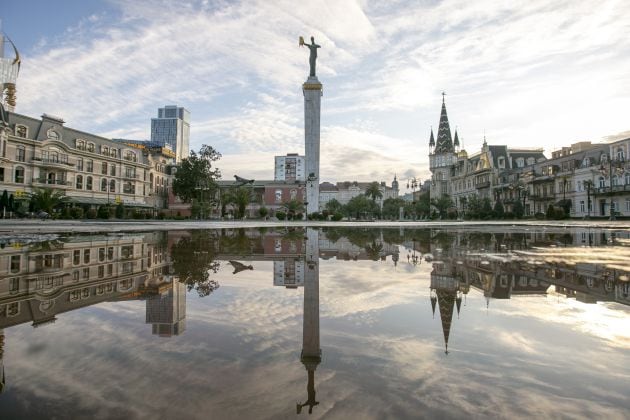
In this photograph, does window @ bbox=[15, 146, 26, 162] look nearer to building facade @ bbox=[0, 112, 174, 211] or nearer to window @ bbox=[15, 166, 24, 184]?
building facade @ bbox=[0, 112, 174, 211]

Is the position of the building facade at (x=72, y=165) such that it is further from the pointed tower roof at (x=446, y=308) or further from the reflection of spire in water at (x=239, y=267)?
the pointed tower roof at (x=446, y=308)

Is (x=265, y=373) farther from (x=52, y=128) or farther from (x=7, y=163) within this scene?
(x=52, y=128)

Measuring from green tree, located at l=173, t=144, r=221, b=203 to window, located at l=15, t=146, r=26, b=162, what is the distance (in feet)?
78.1

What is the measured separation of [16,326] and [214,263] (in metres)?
4.07

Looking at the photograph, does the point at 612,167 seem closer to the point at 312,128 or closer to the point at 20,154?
the point at 312,128

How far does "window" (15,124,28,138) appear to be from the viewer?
45688mm

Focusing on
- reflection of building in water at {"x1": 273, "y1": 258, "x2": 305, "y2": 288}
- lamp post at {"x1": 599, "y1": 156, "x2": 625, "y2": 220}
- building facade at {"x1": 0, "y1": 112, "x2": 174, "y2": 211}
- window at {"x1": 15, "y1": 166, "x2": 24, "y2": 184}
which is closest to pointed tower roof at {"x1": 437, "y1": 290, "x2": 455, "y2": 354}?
reflection of building in water at {"x1": 273, "y1": 258, "x2": 305, "y2": 288}

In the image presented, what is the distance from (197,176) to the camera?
217ft

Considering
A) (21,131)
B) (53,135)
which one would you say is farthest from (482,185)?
(21,131)

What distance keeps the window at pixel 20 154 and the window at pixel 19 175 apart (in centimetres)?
Result: 106

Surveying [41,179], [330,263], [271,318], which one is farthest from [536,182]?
[41,179]

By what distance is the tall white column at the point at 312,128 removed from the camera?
51.0 metres

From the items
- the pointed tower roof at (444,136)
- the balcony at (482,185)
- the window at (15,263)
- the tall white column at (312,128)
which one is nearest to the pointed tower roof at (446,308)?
the window at (15,263)

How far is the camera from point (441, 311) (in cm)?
341
